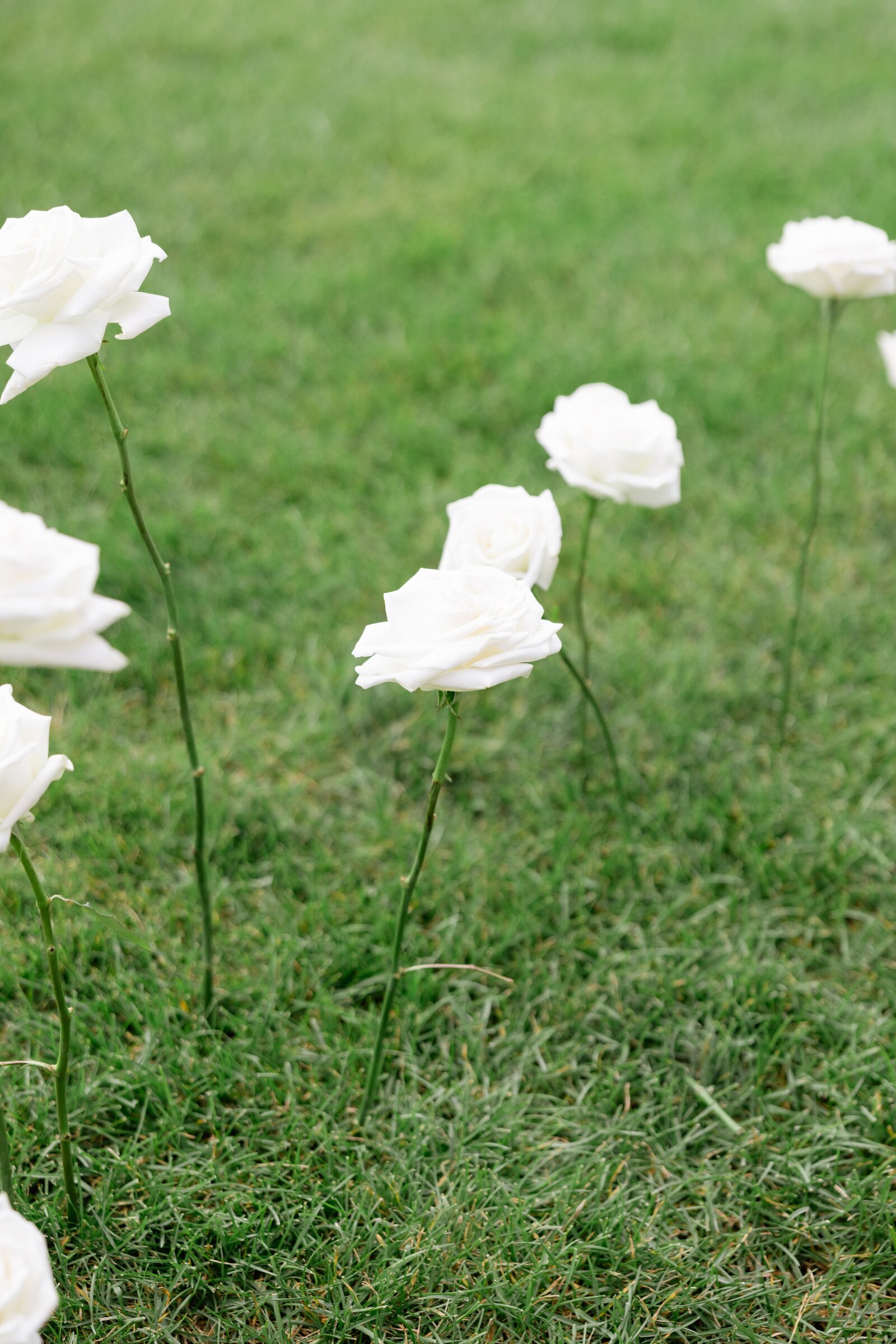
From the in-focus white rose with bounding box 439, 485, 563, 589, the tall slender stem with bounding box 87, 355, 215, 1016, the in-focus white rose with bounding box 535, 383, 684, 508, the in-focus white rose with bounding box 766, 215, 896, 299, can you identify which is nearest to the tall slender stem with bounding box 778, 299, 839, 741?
the in-focus white rose with bounding box 766, 215, 896, 299

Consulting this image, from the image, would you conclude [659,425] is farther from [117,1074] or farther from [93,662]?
[117,1074]

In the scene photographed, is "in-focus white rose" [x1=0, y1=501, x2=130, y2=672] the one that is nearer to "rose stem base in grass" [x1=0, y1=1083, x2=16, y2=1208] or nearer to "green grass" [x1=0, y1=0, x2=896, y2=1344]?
"rose stem base in grass" [x1=0, y1=1083, x2=16, y2=1208]

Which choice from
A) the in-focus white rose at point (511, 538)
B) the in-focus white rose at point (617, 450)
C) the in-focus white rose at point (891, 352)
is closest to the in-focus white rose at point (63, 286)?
the in-focus white rose at point (511, 538)

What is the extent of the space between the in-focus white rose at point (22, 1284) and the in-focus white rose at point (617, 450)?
2.94 feet

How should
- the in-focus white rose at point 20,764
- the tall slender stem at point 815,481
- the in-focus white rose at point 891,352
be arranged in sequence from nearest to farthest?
1. the in-focus white rose at point 20,764
2. the tall slender stem at point 815,481
3. the in-focus white rose at point 891,352

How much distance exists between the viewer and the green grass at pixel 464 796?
1.21 m

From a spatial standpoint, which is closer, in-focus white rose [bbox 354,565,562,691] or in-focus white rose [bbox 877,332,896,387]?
in-focus white rose [bbox 354,565,562,691]

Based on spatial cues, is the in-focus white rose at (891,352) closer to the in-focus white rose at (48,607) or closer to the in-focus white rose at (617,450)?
the in-focus white rose at (617,450)

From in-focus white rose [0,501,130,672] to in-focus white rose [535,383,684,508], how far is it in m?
0.69

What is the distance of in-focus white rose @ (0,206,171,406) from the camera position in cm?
91

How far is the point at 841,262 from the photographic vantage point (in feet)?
4.59

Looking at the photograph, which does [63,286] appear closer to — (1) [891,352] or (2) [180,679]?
(2) [180,679]

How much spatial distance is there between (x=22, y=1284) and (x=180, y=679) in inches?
26.3

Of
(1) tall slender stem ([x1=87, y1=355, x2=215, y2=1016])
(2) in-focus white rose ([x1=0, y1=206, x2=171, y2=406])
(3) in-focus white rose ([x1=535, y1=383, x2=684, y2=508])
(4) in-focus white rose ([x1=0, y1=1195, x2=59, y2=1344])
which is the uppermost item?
(2) in-focus white rose ([x1=0, y1=206, x2=171, y2=406])
